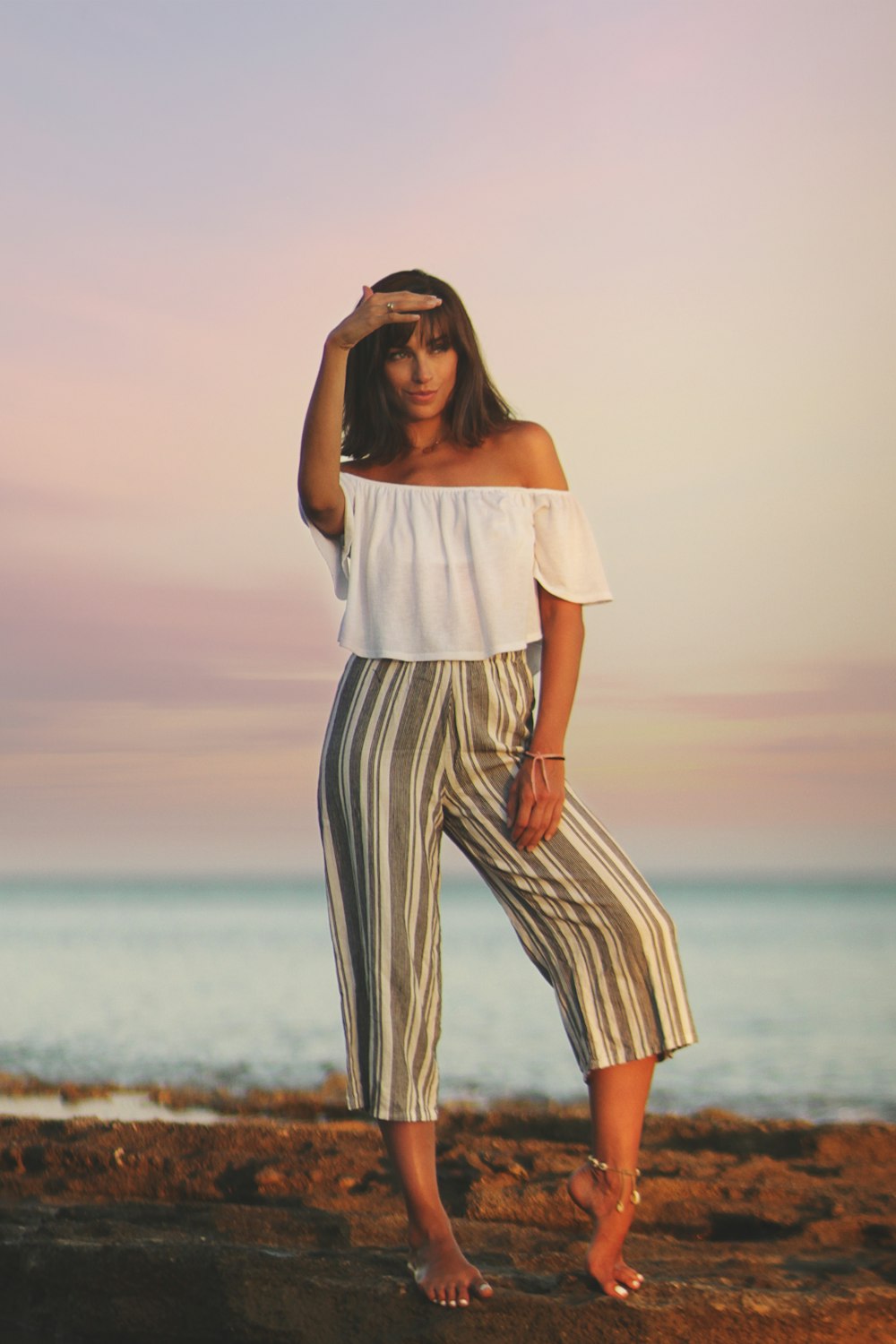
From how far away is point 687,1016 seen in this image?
2469mm

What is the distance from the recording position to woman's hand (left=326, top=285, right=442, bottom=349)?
8.05 feet

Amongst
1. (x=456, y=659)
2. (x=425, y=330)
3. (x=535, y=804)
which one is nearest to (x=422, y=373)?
(x=425, y=330)

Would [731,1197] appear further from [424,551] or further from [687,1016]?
[424,551]

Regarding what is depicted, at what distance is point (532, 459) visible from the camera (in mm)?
2660

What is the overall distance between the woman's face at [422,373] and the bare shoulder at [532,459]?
0.15 m

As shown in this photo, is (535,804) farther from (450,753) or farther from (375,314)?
(375,314)

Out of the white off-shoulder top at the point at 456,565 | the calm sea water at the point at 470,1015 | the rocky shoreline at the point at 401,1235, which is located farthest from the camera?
the calm sea water at the point at 470,1015

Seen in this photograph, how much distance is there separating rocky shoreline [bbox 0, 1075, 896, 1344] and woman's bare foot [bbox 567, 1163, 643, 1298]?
53 mm

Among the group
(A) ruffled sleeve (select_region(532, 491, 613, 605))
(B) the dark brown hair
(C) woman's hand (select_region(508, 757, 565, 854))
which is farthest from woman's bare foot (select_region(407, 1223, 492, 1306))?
(B) the dark brown hair

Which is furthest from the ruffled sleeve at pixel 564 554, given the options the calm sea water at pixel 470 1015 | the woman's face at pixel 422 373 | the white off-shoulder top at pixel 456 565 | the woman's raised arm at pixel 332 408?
the calm sea water at pixel 470 1015

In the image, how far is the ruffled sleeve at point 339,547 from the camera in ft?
8.71

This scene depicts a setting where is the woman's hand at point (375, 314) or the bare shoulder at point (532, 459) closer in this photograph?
the woman's hand at point (375, 314)

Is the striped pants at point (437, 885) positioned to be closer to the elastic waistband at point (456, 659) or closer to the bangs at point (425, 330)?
the elastic waistband at point (456, 659)

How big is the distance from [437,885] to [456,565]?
61cm
